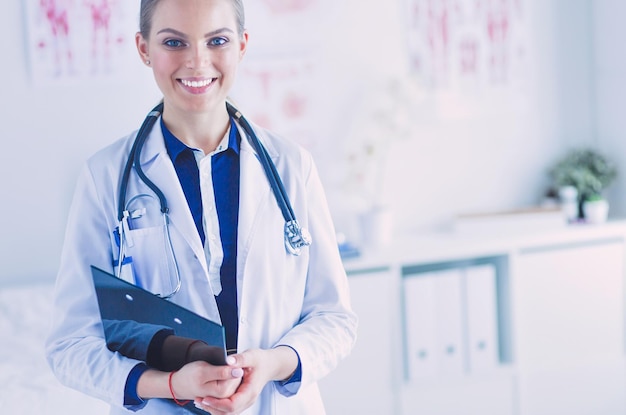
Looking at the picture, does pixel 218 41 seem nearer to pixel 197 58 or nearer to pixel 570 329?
pixel 197 58

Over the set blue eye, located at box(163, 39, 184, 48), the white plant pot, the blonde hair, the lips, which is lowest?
the white plant pot

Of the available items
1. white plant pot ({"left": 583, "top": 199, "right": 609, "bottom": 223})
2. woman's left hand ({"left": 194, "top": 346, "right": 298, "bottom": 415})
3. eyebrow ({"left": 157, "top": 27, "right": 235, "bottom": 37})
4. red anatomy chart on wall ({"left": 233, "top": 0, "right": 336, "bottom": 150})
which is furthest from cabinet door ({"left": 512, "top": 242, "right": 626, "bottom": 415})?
eyebrow ({"left": 157, "top": 27, "right": 235, "bottom": 37})

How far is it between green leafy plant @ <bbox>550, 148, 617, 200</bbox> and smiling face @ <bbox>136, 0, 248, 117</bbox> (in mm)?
2093

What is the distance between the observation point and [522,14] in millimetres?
2947

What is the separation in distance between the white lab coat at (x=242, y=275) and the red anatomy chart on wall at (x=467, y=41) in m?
1.66

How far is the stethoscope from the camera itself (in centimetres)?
115

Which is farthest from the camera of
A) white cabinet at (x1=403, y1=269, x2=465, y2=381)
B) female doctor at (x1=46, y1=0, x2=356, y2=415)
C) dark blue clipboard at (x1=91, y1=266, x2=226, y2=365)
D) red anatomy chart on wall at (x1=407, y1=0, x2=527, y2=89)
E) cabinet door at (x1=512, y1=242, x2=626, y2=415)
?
red anatomy chart on wall at (x1=407, y1=0, x2=527, y2=89)

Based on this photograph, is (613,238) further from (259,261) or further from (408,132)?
(259,261)

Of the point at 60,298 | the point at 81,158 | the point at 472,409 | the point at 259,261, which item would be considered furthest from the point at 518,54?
the point at 60,298

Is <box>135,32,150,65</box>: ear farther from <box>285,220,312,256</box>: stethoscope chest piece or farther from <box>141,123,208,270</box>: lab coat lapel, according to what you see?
<box>285,220,312,256</box>: stethoscope chest piece

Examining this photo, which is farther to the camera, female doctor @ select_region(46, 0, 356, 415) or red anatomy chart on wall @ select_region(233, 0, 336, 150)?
red anatomy chart on wall @ select_region(233, 0, 336, 150)

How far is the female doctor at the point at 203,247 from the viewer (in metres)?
1.12

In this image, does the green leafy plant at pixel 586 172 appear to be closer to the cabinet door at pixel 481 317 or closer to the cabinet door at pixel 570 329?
the cabinet door at pixel 570 329

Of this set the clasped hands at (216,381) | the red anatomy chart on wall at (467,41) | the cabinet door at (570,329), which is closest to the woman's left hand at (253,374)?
the clasped hands at (216,381)
